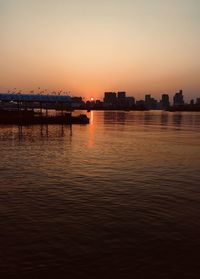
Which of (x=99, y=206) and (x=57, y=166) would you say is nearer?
(x=99, y=206)

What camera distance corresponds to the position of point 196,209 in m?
24.6

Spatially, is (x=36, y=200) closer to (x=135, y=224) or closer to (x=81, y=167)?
(x=135, y=224)

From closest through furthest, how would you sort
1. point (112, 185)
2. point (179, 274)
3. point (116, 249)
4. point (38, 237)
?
1. point (179, 274)
2. point (116, 249)
3. point (38, 237)
4. point (112, 185)

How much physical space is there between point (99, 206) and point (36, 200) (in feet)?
16.2

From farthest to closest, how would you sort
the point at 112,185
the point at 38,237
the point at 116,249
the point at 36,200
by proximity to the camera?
the point at 112,185
the point at 36,200
the point at 38,237
the point at 116,249

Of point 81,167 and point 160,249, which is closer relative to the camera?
point 160,249

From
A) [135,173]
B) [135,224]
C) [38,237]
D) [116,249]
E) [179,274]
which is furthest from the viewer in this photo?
[135,173]

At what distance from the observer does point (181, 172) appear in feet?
129

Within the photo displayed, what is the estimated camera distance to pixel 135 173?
3828cm

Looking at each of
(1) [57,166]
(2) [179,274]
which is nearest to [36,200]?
(2) [179,274]

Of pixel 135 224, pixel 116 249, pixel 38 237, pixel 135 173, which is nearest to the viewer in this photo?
pixel 116 249

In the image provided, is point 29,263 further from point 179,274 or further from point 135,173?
point 135,173

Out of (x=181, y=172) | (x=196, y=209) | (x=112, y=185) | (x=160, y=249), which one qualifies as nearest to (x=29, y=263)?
(x=160, y=249)

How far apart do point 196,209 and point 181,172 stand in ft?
49.6
